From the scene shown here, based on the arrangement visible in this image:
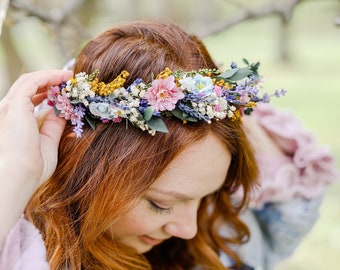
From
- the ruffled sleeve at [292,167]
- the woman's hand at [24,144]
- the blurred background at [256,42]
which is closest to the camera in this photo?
the woman's hand at [24,144]

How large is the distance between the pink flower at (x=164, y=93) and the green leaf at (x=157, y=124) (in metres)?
0.04

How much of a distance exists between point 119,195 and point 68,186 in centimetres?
15

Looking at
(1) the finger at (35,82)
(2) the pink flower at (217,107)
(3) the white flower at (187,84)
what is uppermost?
(3) the white flower at (187,84)

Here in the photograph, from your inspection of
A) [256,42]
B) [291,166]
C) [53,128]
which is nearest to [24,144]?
[53,128]

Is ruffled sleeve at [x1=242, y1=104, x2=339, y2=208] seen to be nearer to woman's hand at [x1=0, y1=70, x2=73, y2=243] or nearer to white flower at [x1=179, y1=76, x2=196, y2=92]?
white flower at [x1=179, y1=76, x2=196, y2=92]

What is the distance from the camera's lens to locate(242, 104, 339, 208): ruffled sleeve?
8.05 feet

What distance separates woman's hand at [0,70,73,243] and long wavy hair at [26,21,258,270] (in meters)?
0.07

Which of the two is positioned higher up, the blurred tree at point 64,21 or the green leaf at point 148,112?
the green leaf at point 148,112

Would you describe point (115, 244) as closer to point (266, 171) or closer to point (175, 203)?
point (175, 203)

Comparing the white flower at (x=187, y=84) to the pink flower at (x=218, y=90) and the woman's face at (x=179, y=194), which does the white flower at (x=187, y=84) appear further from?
the woman's face at (x=179, y=194)

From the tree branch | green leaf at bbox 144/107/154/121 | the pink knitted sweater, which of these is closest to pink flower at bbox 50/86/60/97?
green leaf at bbox 144/107/154/121

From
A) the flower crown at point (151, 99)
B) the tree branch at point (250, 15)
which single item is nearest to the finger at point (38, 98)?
the flower crown at point (151, 99)

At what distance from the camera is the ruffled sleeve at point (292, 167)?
2455 mm

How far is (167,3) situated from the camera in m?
10.8
